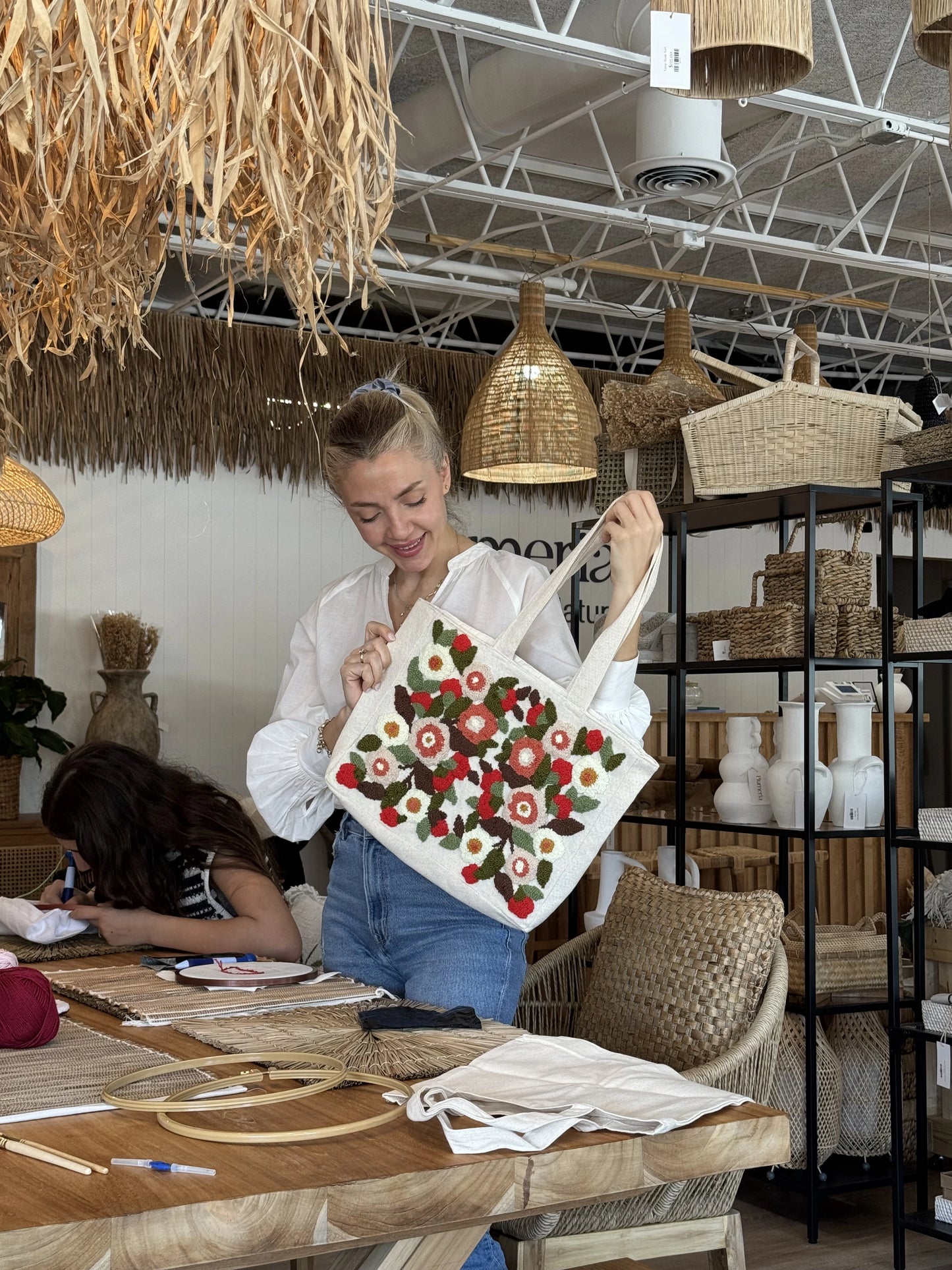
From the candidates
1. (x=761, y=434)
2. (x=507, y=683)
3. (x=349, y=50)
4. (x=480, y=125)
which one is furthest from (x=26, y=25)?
(x=480, y=125)

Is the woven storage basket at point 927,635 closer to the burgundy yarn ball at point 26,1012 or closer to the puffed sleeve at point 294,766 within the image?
the puffed sleeve at point 294,766

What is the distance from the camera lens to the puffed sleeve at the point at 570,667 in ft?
6.48

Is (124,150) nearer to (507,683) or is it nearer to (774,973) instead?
(507,683)

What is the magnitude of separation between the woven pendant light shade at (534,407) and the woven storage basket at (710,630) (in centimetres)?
99

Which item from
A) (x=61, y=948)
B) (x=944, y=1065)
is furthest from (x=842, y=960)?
(x=61, y=948)

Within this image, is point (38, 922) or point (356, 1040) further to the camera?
point (38, 922)

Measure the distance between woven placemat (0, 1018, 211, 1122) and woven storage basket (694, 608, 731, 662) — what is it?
2556mm

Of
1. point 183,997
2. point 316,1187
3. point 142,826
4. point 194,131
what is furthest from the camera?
point 142,826

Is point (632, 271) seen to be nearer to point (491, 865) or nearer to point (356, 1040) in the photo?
point (491, 865)

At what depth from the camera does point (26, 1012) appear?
1.60 m

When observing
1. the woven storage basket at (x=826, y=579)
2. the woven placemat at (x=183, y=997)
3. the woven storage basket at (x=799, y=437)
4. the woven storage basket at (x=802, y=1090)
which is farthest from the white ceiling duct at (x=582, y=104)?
the woven placemat at (x=183, y=997)

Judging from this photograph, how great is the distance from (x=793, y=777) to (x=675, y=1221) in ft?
5.97

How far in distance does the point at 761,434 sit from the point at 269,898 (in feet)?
6.27

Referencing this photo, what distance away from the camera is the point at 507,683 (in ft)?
6.53
